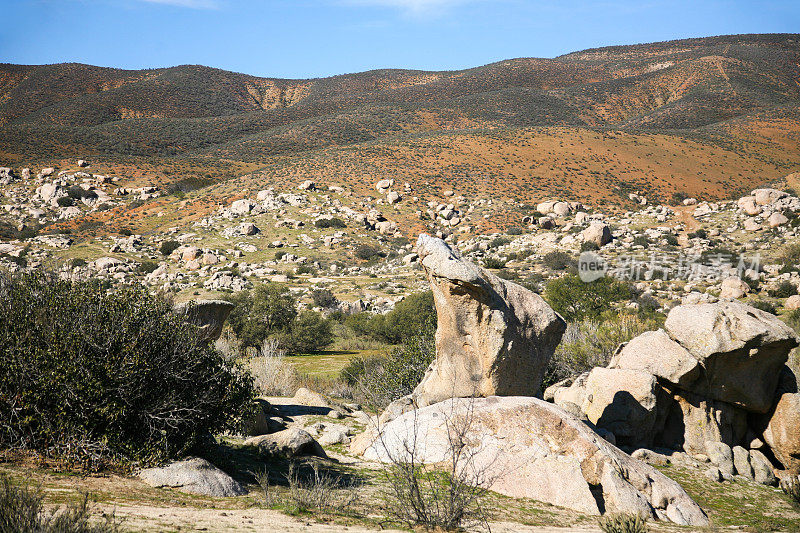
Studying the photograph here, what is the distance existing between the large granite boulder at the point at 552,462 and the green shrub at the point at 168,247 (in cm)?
4120

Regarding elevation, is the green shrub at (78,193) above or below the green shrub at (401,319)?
above

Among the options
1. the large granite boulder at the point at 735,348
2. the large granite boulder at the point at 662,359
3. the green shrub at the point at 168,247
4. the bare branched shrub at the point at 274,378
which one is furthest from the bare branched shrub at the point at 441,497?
the green shrub at the point at 168,247

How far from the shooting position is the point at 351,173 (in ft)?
203

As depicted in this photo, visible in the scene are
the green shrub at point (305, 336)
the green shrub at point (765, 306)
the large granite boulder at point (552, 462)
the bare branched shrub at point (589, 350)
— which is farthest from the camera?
the green shrub at point (305, 336)

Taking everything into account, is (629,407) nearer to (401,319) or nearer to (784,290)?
(401,319)

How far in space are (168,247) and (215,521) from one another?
4421cm

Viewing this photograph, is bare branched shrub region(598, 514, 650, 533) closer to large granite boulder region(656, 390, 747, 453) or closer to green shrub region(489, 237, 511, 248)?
large granite boulder region(656, 390, 747, 453)

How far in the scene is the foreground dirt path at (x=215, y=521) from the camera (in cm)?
607

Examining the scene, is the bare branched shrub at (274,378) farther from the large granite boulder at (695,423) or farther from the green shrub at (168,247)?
the green shrub at (168,247)

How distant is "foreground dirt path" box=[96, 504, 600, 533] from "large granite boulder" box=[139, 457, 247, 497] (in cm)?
80

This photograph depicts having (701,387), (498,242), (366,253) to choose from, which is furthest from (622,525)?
(498,242)

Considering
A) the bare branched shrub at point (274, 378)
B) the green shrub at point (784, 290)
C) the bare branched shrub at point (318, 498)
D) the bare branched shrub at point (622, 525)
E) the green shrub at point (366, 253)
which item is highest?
the green shrub at point (366, 253)

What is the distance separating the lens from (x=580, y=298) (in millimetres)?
27859

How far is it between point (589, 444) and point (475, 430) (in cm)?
190
